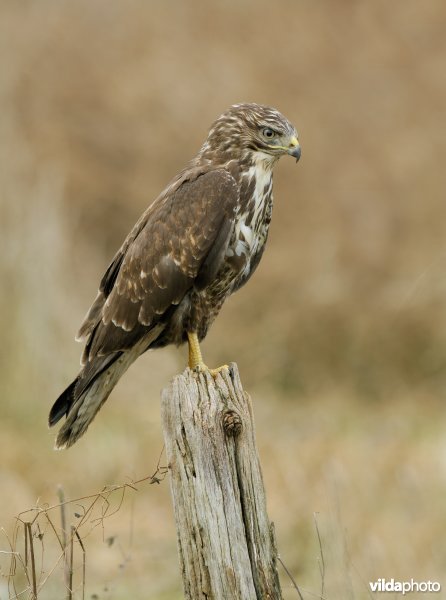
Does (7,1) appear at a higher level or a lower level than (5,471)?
higher

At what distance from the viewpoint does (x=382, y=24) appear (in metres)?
14.2

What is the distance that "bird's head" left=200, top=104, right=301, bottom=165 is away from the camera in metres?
5.30

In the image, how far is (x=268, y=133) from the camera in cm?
532

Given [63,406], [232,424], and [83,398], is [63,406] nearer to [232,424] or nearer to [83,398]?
[83,398]

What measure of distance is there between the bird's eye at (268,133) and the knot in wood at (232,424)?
5.91 feet

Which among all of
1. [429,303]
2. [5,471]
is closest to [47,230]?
[5,471]

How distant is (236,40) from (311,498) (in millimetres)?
7020

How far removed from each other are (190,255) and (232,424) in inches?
54.9

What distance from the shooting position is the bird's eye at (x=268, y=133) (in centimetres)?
531

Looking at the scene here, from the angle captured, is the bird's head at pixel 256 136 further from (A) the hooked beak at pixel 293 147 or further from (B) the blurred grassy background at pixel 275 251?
(B) the blurred grassy background at pixel 275 251

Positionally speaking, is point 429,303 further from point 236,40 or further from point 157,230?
point 157,230

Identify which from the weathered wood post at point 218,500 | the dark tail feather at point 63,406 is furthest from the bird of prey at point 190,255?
the weathered wood post at point 218,500

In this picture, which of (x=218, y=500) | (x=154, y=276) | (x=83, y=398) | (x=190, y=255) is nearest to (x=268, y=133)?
(x=190, y=255)

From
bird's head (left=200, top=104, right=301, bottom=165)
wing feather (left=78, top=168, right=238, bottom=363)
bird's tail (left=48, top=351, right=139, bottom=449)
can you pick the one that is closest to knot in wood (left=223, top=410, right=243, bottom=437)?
bird's tail (left=48, top=351, right=139, bottom=449)
